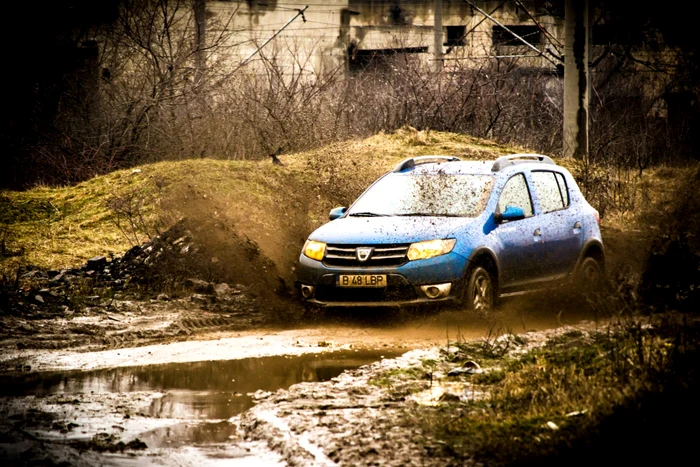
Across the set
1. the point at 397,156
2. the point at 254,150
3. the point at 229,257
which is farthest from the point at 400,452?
the point at 254,150

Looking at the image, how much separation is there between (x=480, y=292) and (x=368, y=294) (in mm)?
1153

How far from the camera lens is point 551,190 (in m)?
12.2

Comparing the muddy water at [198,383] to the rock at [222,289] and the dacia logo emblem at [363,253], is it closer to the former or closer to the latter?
the dacia logo emblem at [363,253]

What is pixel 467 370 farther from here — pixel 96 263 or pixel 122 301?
pixel 96 263

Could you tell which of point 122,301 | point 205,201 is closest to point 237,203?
point 205,201

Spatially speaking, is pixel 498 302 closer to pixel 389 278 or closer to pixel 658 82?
pixel 389 278

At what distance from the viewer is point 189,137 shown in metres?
21.8

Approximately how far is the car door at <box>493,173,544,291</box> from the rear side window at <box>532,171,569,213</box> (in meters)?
0.27

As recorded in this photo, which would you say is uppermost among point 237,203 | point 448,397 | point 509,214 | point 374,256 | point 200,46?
point 200,46

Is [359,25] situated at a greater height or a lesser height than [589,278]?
greater

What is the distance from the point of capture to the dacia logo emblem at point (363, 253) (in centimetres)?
1052

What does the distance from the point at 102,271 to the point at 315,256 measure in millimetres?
4033

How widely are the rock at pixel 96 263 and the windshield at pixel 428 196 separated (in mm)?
3992

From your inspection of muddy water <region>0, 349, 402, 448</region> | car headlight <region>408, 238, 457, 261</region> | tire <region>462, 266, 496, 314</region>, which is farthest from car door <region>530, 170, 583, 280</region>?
muddy water <region>0, 349, 402, 448</region>
